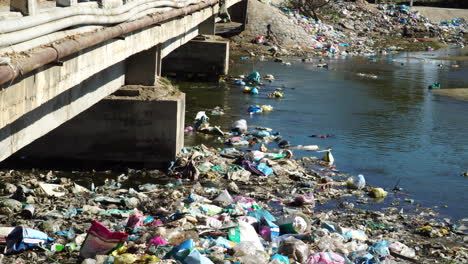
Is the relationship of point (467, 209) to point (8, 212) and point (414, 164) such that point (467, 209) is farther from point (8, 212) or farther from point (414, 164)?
point (8, 212)

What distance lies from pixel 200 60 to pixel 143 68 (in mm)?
10871

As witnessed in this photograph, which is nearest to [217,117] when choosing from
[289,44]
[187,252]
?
[187,252]

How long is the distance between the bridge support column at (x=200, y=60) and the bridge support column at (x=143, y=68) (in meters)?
10.5

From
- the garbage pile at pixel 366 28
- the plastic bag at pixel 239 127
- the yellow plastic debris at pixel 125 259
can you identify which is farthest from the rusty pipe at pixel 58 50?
the garbage pile at pixel 366 28

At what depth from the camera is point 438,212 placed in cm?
1074

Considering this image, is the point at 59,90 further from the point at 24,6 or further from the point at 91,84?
the point at 91,84

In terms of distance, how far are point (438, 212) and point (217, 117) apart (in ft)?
24.4

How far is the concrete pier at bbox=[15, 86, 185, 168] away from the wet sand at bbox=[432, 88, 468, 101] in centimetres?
1341

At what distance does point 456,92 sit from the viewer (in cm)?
2345

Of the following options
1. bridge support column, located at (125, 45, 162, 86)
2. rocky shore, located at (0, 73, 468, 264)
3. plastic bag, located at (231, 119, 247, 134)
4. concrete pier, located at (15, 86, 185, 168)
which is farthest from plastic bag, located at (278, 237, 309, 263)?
plastic bag, located at (231, 119, 247, 134)

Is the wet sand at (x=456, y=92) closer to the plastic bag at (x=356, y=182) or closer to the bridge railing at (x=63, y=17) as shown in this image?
the plastic bag at (x=356, y=182)

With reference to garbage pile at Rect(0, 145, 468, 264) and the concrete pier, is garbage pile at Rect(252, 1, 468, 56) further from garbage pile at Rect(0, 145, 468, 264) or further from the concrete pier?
garbage pile at Rect(0, 145, 468, 264)

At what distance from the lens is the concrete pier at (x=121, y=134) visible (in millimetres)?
11883

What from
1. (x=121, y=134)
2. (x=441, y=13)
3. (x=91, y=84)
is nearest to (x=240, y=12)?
(x=441, y=13)
